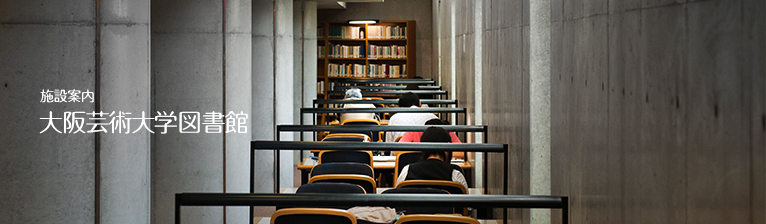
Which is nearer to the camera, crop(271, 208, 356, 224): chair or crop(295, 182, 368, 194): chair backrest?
crop(271, 208, 356, 224): chair

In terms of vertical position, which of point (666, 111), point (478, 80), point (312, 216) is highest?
point (478, 80)

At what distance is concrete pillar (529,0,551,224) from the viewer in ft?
10.4

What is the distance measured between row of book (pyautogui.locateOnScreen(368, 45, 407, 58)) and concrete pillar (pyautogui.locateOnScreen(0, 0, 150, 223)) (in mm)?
11764

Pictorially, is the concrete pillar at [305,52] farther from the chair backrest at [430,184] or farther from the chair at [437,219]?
the chair at [437,219]

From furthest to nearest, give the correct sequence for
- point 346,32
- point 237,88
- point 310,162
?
1. point 346,32
2. point 310,162
3. point 237,88

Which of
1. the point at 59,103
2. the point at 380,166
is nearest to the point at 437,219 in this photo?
the point at 59,103

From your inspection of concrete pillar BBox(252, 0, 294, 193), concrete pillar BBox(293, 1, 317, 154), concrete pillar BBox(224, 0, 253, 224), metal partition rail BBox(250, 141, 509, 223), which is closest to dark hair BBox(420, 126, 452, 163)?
metal partition rail BBox(250, 141, 509, 223)

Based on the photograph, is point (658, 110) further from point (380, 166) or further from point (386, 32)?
point (386, 32)

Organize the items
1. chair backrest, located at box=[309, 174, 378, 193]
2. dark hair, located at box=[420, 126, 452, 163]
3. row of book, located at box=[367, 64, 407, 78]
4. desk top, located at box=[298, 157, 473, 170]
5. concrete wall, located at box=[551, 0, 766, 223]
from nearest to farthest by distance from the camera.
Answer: concrete wall, located at box=[551, 0, 766, 223], chair backrest, located at box=[309, 174, 378, 193], dark hair, located at box=[420, 126, 452, 163], desk top, located at box=[298, 157, 473, 170], row of book, located at box=[367, 64, 407, 78]

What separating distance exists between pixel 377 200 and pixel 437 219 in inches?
42.5

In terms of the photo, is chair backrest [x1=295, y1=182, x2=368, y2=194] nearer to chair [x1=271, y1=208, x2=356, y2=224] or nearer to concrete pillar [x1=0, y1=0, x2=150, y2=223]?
chair [x1=271, y1=208, x2=356, y2=224]

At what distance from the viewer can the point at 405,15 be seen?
49.4 ft

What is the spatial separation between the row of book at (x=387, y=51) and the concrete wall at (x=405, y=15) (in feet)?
1.30

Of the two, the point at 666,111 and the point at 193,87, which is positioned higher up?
the point at 193,87
